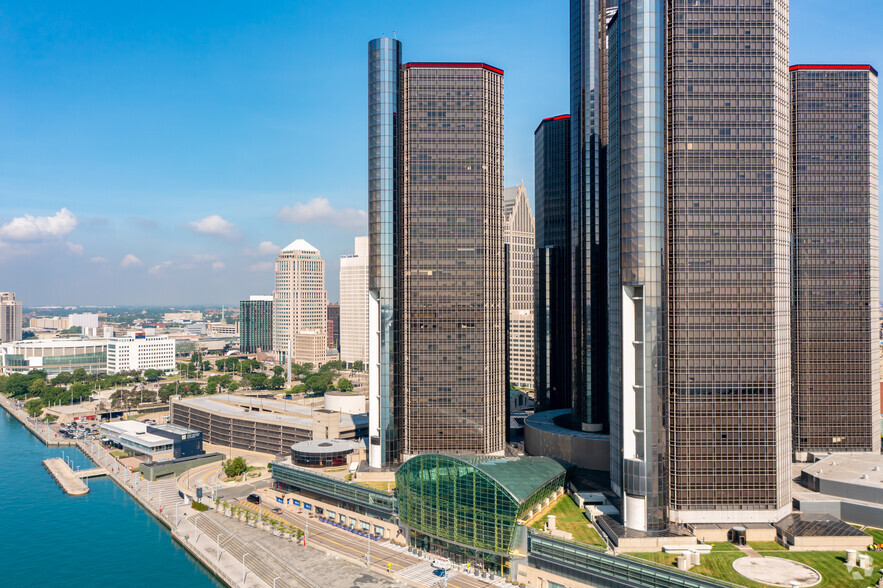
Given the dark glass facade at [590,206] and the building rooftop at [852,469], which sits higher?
the dark glass facade at [590,206]

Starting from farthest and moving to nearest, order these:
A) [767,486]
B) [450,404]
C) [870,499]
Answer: [450,404]
[870,499]
[767,486]

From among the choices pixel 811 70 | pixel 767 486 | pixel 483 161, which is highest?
pixel 811 70

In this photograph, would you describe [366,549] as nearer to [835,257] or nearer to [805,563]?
[805,563]

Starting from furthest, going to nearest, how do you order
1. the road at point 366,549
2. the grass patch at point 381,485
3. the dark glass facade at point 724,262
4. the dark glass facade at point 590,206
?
the dark glass facade at point 590,206 < the grass patch at point 381,485 < the road at point 366,549 < the dark glass facade at point 724,262

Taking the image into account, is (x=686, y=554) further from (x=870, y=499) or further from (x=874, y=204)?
(x=874, y=204)

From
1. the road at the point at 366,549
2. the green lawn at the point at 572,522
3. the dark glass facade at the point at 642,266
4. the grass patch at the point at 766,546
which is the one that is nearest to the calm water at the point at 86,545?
the road at the point at 366,549

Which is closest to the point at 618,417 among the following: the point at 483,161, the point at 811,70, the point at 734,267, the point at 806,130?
the point at 734,267

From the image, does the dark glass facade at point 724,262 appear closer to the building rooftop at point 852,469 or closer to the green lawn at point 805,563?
the green lawn at point 805,563
